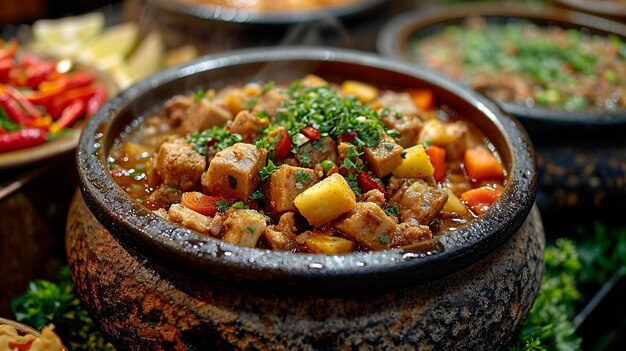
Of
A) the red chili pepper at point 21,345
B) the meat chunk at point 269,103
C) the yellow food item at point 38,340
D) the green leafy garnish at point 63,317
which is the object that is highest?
the meat chunk at point 269,103

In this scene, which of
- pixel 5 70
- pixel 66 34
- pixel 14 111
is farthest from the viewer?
pixel 66 34

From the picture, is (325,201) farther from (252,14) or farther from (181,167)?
(252,14)

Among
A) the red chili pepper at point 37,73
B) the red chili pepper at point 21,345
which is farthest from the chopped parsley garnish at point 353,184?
the red chili pepper at point 37,73

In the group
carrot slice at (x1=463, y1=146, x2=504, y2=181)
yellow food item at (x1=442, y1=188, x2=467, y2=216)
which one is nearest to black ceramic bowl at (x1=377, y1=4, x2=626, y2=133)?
carrot slice at (x1=463, y1=146, x2=504, y2=181)

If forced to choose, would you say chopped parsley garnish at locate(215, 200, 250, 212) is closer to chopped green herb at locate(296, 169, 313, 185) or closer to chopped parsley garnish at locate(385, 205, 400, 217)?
chopped green herb at locate(296, 169, 313, 185)

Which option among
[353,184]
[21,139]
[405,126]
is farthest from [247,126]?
[21,139]

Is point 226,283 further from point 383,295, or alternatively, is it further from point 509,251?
point 509,251

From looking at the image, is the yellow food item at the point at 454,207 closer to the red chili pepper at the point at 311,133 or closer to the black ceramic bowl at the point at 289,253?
the black ceramic bowl at the point at 289,253
